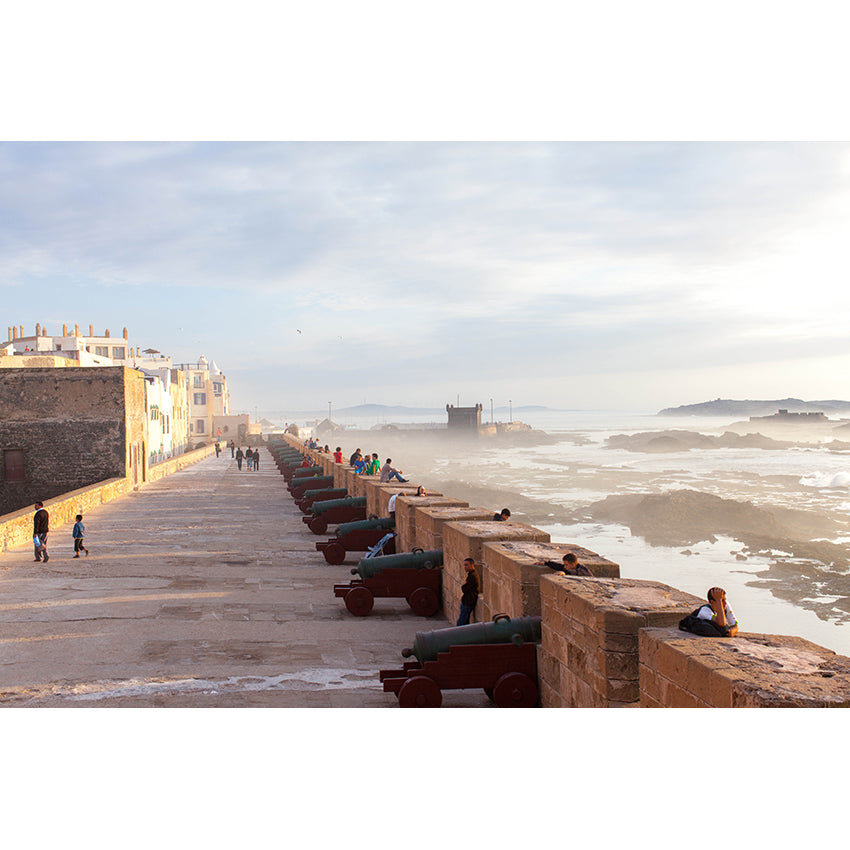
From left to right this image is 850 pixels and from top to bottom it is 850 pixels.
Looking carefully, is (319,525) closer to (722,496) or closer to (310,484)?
(310,484)

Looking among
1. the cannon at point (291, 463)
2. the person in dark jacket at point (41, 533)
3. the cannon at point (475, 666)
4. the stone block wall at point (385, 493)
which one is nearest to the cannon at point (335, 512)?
the stone block wall at point (385, 493)

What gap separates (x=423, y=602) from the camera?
8.62 m

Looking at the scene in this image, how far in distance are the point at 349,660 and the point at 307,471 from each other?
16358 millimetres

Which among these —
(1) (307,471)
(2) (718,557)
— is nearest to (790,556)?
(2) (718,557)

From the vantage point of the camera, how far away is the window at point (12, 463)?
90.9ft

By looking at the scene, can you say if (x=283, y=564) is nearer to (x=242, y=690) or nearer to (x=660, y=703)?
(x=242, y=690)

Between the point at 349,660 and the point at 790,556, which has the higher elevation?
the point at 349,660

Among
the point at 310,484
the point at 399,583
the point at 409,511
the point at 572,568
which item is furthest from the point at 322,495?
the point at 572,568

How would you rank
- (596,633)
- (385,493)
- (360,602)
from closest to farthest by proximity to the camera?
(596,633)
(360,602)
(385,493)

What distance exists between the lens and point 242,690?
5891 mm

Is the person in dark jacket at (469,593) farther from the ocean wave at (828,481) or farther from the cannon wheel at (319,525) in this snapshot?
the ocean wave at (828,481)

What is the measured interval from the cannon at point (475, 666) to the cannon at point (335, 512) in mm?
9015

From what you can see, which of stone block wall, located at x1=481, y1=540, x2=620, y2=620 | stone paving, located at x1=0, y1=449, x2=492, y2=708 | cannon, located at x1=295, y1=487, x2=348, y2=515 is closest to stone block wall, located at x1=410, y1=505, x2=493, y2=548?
stone paving, located at x1=0, y1=449, x2=492, y2=708

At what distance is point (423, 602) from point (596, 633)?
4.22 meters
